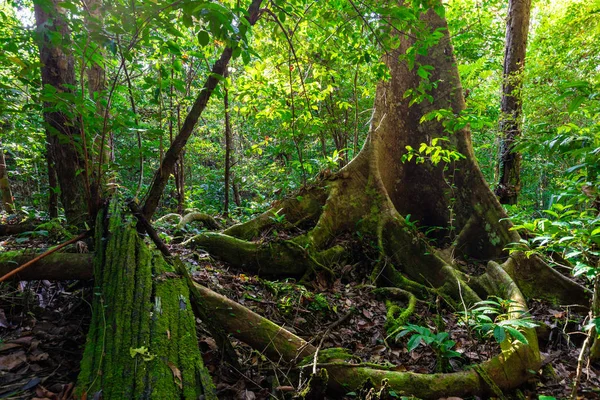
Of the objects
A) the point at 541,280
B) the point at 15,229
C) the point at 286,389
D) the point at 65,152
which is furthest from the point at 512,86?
the point at 15,229

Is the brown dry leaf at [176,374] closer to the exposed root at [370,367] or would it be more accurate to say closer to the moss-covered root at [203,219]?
the exposed root at [370,367]

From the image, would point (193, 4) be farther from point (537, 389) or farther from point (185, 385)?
point (537, 389)

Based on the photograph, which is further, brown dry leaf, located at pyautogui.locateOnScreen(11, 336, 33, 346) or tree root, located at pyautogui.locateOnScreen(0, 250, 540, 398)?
tree root, located at pyautogui.locateOnScreen(0, 250, 540, 398)

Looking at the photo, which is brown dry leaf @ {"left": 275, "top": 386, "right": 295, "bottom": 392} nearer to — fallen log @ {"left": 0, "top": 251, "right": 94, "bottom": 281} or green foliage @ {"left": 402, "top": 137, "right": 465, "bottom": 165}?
fallen log @ {"left": 0, "top": 251, "right": 94, "bottom": 281}

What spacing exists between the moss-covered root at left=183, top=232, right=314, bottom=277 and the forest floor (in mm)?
203

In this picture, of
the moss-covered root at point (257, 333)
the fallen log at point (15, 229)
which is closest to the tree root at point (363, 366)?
the moss-covered root at point (257, 333)

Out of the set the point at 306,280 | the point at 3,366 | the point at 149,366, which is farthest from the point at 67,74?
the point at 306,280

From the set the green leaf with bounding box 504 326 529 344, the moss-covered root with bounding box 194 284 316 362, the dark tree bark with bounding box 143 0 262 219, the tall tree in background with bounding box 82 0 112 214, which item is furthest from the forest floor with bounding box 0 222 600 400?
the dark tree bark with bounding box 143 0 262 219

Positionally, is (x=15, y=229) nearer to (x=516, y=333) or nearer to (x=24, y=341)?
(x=24, y=341)

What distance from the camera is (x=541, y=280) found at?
423 cm

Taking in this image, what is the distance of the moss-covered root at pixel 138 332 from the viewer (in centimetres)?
150

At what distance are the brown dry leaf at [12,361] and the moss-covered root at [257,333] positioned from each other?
3.56 feet

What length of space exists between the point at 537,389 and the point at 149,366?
3.00 meters

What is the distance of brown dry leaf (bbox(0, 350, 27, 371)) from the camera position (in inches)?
75.4
